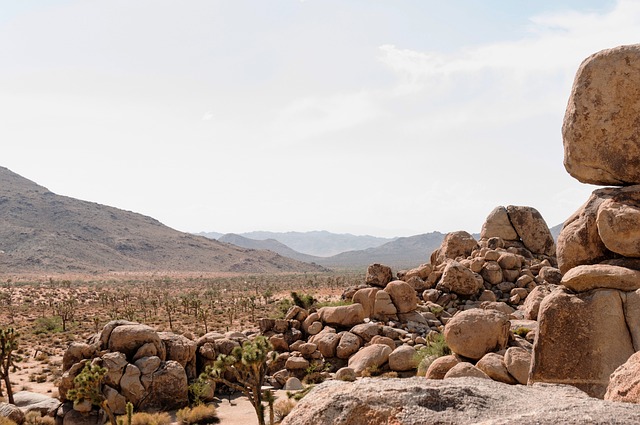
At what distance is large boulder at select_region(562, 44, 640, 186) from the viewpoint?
32.2 ft

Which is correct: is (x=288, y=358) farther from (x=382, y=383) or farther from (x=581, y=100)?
(x=382, y=383)

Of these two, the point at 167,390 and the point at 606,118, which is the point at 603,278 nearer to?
the point at 606,118

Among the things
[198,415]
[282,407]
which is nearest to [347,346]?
[282,407]

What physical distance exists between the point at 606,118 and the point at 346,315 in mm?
21423

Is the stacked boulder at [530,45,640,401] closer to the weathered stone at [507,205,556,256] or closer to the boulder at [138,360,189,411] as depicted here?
the boulder at [138,360,189,411]

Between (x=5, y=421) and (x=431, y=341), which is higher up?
(x=431, y=341)

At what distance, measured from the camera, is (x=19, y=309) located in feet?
198

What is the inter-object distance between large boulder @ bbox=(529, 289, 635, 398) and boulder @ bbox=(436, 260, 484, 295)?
22.7m

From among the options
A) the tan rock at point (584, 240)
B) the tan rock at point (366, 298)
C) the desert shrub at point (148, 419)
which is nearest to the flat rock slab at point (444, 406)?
the tan rock at point (584, 240)

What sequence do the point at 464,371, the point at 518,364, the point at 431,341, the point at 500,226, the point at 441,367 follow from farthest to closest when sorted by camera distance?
the point at 500,226 < the point at 431,341 < the point at 441,367 < the point at 518,364 < the point at 464,371

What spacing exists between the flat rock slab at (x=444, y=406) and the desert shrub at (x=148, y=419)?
19.7 meters

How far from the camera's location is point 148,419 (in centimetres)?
2158

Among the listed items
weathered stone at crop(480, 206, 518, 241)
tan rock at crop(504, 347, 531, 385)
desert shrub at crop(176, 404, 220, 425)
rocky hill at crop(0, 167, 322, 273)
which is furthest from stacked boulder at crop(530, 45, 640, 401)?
rocky hill at crop(0, 167, 322, 273)

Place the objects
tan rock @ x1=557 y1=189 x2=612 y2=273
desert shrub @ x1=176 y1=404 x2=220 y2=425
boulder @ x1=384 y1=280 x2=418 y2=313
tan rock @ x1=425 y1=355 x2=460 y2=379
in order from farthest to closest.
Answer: boulder @ x1=384 y1=280 x2=418 y2=313, desert shrub @ x1=176 y1=404 x2=220 y2=425, tan rock @ x1=425 y1=355 x2=460 y2=379, tan rock @ x1=557 y1=189 x2=612 y2=273
